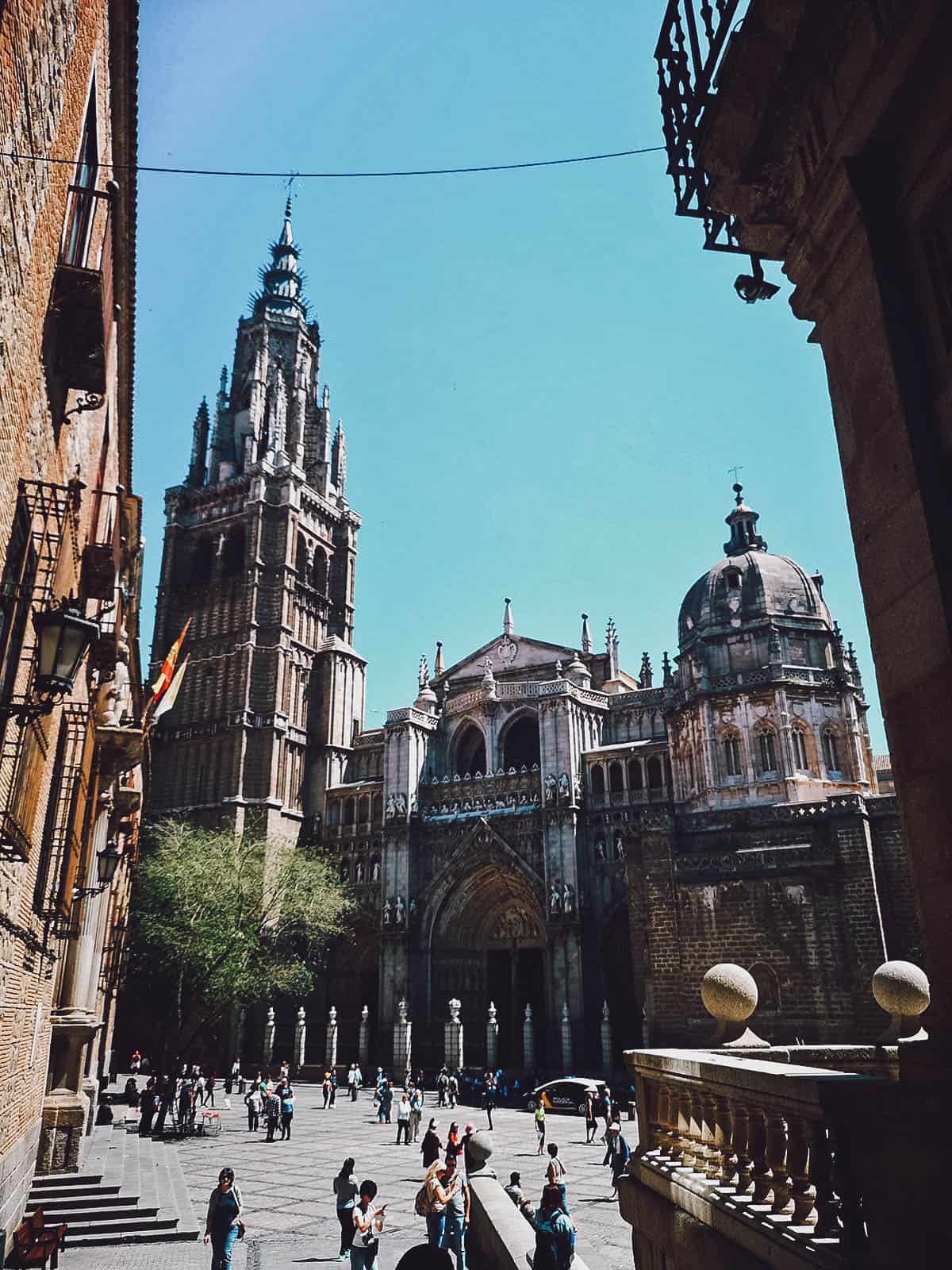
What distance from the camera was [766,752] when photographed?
32.4 meters

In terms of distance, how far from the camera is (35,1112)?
43.4ft

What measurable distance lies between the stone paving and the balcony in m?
10.2

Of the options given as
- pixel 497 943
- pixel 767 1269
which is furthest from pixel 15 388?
pixel 497 943

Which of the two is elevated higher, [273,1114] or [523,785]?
[523,785]

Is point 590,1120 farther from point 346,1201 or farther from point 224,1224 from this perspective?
point 224,1224

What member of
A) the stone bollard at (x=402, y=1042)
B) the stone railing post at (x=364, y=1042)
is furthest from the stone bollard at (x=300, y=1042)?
the stone bollard at (x=402, y=1042)

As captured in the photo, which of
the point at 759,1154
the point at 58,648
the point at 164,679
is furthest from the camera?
the point at 164,679

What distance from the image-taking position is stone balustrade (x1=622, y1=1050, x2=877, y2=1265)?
337 cm

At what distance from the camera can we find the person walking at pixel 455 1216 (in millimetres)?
9594

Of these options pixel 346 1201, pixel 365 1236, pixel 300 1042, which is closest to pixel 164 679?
pixel 346 1201

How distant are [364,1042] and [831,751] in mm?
22537

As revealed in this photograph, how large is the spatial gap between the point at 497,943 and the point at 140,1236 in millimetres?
28653

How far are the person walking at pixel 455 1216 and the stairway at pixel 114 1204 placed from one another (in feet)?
16.6

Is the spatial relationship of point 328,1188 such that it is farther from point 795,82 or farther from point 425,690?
point 425,690
